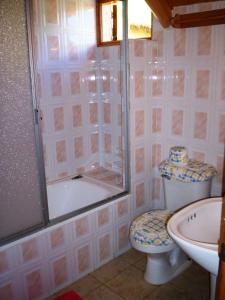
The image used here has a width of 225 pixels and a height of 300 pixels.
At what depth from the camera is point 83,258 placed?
90.4 inches

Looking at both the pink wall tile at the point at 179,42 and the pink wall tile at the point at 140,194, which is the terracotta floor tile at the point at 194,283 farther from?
the pink wall tile at the point at 179,42

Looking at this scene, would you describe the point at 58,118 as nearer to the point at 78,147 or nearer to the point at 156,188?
the point at 78,147

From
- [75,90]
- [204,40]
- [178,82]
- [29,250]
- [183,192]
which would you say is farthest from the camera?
[75,90]

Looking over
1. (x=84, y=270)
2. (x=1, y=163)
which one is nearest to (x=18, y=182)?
(x=1, y=163)

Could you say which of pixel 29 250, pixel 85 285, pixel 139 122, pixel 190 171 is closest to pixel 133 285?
pixel 85 285

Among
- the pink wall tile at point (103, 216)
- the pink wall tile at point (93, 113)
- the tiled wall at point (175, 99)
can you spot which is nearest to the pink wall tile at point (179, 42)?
the tiled wall at point (175, 99)

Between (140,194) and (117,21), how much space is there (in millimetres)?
1541

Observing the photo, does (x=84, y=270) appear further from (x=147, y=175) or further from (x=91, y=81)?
(x=91, y=81)

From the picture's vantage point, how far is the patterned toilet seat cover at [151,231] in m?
2.09

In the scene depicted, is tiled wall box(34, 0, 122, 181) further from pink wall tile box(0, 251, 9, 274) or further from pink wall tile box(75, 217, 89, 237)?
pink wall tile box(0, 251, 9, 274)

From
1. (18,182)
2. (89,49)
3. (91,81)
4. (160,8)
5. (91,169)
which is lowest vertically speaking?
(91,169)

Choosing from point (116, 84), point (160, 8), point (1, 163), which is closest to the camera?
point (1, 163)

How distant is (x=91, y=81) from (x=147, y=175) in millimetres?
1021

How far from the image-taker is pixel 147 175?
2719 millimetres
